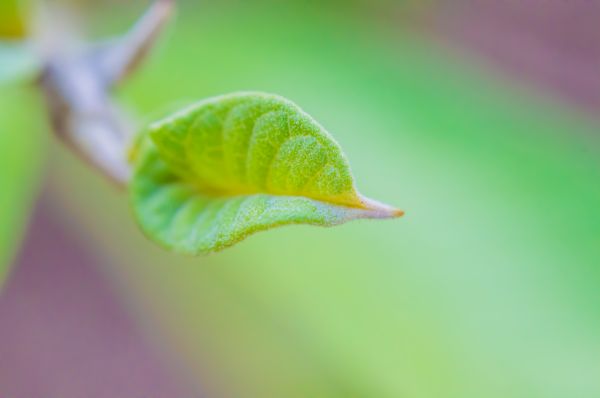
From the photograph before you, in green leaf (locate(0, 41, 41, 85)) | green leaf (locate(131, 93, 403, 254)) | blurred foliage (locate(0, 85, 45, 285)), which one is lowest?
blurred foliage (locate(0, 85, 45, 285))

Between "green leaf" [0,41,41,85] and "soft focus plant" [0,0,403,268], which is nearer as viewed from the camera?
"soft focus plant" [0,0,403,268]

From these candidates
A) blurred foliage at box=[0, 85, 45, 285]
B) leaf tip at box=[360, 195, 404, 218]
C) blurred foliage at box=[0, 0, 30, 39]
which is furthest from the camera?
blurred foliage at box=[0, 0, 30, 39]

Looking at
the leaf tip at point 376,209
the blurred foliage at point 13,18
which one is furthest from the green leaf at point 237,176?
the blurred foliage at point 13,18

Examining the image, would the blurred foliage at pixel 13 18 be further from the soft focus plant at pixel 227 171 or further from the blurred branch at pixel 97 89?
the soft focus plant at pixel 227 171

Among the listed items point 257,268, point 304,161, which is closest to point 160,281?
point 257,268

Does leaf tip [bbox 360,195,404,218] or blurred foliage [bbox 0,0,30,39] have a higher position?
leaf tip [bbox 360,195,404,218]

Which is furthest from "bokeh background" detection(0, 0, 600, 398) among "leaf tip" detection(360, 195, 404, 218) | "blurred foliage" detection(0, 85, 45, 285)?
"leaf tip" detection(360, 195, 404, 218)

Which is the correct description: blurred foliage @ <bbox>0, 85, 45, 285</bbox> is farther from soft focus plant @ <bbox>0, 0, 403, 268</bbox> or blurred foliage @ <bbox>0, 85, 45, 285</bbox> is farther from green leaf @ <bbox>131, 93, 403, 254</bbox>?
green leaf @ <bbox>131, 93, 403, 254</bbox>
